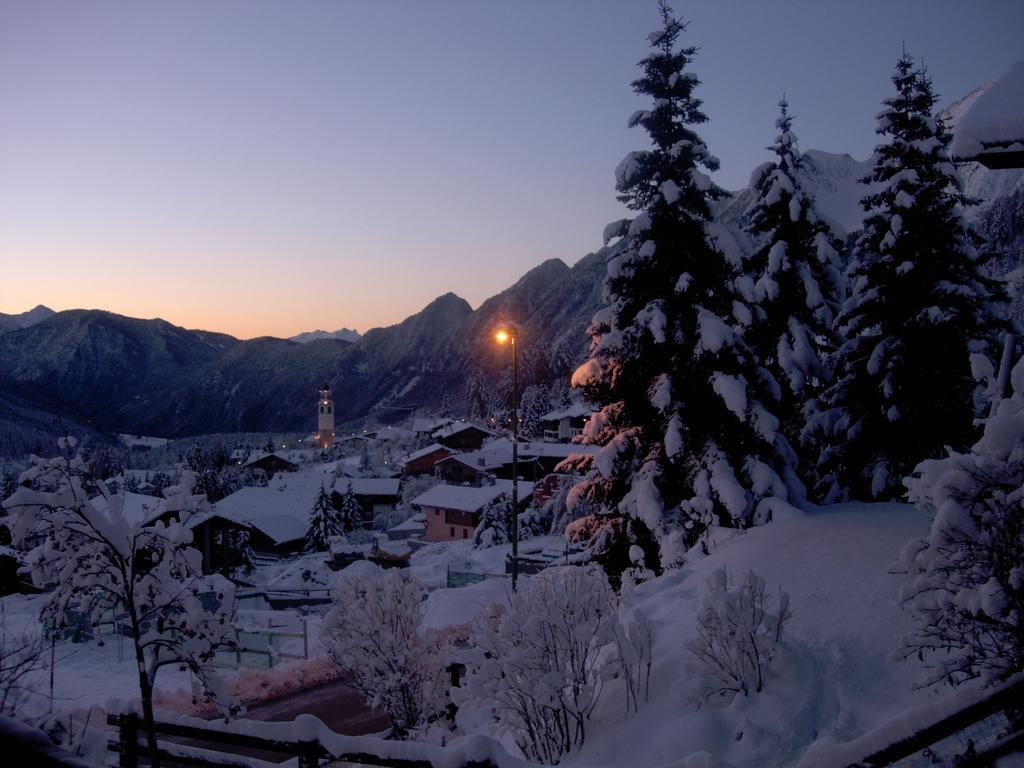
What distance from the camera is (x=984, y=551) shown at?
5.28 metres

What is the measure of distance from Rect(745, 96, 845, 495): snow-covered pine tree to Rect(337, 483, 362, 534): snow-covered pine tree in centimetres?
5423

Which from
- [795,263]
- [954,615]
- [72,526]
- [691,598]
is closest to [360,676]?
[691,598]

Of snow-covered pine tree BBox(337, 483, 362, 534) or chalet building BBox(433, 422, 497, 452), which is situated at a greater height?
chalet building BBox(433, 422, 497, 452)

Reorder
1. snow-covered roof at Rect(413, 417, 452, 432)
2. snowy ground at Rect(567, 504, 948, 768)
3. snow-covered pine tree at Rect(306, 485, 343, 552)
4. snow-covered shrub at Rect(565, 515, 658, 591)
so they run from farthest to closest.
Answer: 1. snow-covered roof at Rect(413, 417, 452, 432)
2. snow-covered pine tree at Rect(306, 485, 343, 552)
3. snow-covered shrub at Rect(565, 515, 658, 591)
4. snowy ground at Rect(567, 504, 948, 768)

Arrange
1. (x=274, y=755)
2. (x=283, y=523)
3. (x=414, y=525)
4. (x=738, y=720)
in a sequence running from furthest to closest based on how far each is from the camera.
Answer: (x=414, y=525), (x=283, y=523), (x=274, y=755), (x=738, y=720)

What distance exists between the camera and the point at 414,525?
2515 inches

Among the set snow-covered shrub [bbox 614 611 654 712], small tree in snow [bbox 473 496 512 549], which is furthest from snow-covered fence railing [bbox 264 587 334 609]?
snow-covered shrub [bbox 614 611 654 712]

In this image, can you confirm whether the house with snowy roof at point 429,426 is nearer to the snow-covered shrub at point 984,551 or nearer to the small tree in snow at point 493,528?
the small tree in snow at point 493,528

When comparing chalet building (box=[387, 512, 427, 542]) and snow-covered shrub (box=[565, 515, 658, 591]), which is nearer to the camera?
snow-covered shrub (box=[565, 515, 658, 591])

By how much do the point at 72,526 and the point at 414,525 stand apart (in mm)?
58770

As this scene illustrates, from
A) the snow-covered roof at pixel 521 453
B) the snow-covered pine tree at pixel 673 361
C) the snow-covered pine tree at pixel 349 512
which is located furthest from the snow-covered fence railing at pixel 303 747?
the snow-covered roof at pixel 521 453

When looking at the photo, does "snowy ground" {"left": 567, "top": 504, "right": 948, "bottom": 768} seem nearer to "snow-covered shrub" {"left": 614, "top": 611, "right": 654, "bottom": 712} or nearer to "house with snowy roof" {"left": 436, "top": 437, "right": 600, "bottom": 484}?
"snow-covered shrub" {"left": 614, "top": 611, "right": 654, "bottom": 712}

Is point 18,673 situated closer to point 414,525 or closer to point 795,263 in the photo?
point 795,263

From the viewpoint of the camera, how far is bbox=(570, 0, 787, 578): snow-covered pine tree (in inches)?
582
